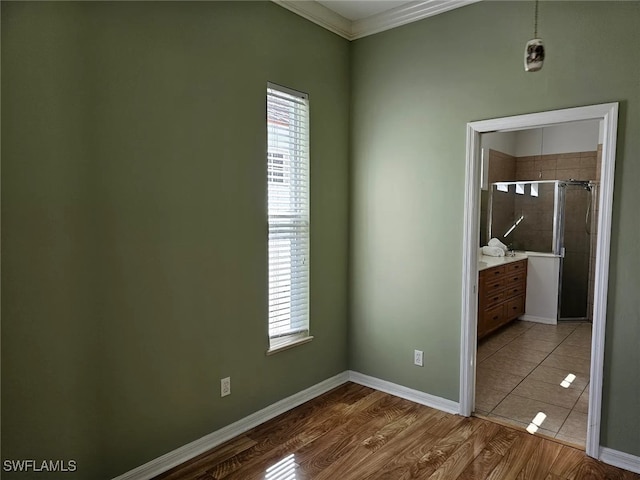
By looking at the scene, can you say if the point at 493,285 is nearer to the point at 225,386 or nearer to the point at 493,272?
the point at 493,272

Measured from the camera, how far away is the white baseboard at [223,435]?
2.28m

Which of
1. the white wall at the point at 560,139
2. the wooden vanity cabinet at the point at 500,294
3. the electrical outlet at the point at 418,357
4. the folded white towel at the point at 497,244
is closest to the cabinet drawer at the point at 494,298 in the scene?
the wooden vanity cabinet at the point at 500,294

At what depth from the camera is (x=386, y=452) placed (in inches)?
100

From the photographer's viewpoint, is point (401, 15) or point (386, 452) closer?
point (386, 452)

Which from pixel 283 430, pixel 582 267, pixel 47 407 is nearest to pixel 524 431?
pixel 283 430

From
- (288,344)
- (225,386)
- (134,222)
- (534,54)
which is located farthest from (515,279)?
(134,222)

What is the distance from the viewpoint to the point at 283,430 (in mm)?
2787

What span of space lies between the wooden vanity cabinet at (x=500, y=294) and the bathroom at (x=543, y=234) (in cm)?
3

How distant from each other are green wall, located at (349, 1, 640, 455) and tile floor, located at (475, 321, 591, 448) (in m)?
0.43

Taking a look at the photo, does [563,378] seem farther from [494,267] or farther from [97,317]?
[97,317]

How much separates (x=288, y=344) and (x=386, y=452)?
0.97 metres

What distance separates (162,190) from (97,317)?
28.3 inches

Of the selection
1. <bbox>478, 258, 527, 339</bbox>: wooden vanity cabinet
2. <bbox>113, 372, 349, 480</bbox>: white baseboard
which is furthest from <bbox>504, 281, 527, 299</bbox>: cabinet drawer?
<bbox>113, 372, 349, 480</bbox>: white baseboard

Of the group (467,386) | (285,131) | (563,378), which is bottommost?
(563,378)
